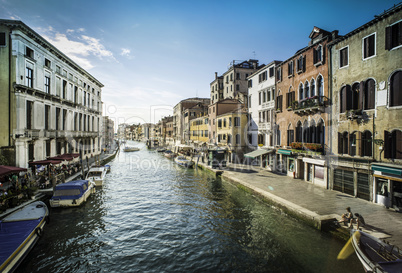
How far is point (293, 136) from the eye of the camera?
2495 cm

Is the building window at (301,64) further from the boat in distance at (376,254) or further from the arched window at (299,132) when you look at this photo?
the boat in distance at (376,254)

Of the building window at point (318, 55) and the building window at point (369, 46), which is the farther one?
the building window at point (318, 55)

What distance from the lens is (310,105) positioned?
2120cm

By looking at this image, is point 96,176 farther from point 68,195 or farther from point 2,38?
point 2,38

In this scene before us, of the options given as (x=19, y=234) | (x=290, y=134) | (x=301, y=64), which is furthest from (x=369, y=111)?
(x=19, y=234)

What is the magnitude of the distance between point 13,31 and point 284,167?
33.0m

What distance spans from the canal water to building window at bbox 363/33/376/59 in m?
13.1

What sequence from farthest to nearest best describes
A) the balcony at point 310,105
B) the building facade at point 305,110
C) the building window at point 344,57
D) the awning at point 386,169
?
1. the building facade at point 305,110
2. the balcony at point 310,105
3. the building window at point 344,57
4. the awning at point 386,169

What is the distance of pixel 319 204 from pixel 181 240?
392 inches

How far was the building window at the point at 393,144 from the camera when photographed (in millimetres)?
13883

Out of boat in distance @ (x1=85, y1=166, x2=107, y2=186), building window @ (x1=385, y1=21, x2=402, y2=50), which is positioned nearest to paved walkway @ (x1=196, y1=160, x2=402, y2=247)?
building window @ (x1=385, y1=21, x2=402, y2=50)

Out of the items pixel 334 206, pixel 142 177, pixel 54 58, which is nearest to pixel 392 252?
pixel 334 206

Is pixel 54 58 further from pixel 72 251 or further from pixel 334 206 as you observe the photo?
pixel 334 206

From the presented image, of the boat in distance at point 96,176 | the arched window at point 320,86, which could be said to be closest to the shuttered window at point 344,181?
the arched window at point 320,86
